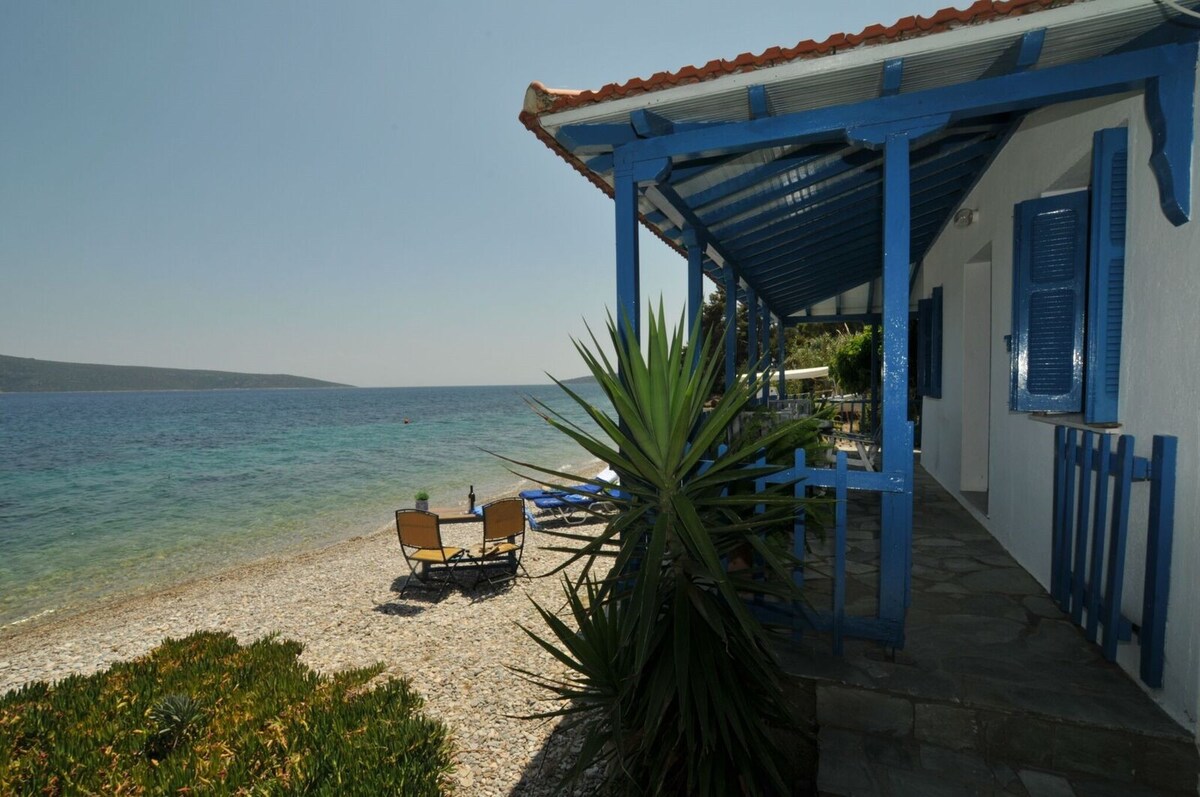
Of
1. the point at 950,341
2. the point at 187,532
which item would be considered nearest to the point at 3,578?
the point at 187,532

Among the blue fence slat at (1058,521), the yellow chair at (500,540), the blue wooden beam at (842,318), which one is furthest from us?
the blue wooden beam at (842,318)

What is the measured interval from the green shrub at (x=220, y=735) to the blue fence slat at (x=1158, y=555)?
3.27 meters

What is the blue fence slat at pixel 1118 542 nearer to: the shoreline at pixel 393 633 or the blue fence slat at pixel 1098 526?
the blue fence slat at pixel 1098 526

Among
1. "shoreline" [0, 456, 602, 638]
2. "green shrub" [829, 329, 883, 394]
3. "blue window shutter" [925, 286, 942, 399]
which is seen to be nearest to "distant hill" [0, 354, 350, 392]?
"shoreline" [0, 456, 602, 638]

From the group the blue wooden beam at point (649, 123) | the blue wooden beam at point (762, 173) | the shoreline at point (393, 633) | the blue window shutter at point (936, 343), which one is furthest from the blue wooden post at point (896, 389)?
the blue window shutter at point (936, 343)

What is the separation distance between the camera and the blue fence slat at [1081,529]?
2.77m

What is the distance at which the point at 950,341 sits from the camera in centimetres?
649

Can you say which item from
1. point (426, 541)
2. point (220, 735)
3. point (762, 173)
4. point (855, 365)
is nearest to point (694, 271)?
point (762, 173)

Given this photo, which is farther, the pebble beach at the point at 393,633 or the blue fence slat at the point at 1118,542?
the pebble beach at the point at 393,633

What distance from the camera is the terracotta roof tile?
2467 mm

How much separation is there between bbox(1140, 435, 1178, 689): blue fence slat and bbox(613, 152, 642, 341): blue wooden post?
96.6 inches

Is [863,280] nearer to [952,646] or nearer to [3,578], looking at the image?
[952,646]

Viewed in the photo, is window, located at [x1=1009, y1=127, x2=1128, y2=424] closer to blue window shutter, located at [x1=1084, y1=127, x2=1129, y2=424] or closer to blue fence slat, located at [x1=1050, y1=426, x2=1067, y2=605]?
blue window shutter, located at [x1=1084, y1=127, x2=1129, y2=424]

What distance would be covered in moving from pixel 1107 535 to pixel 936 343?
4521 mm
